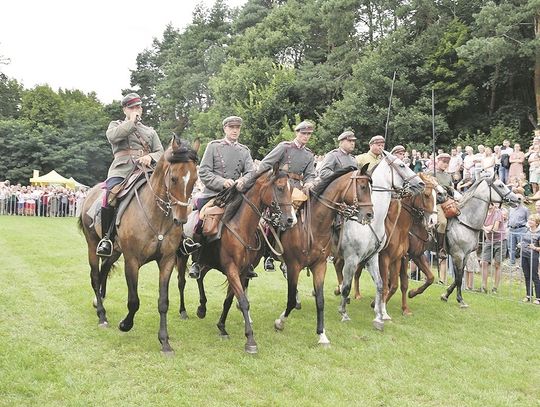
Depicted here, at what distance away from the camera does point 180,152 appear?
23.1ft

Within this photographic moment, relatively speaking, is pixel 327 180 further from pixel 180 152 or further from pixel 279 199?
pixel 180 152

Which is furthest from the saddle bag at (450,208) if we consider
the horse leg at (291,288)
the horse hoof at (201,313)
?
the horse hoof at (201,313)

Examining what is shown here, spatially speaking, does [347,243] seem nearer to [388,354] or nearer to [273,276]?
[388,354]

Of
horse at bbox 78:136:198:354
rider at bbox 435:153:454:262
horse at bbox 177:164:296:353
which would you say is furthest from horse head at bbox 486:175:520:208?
horse at bbox 78:136:198:354

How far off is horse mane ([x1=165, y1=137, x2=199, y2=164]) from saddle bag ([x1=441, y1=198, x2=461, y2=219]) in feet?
23.5

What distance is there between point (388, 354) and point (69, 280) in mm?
7652

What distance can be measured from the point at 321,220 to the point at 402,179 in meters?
2.13

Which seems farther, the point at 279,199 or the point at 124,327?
the point at 124,327

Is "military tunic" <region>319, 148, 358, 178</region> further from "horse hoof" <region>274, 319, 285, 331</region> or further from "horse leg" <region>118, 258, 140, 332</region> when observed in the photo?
"horse leg" <region>118, 258, 140, 332</region>

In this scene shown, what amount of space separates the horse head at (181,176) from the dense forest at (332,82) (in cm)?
2441

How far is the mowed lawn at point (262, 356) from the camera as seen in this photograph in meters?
6.11

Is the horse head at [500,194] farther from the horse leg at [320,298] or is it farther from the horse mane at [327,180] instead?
the horse leg at [320,298]

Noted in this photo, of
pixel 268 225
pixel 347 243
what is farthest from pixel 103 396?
pixel 347 243

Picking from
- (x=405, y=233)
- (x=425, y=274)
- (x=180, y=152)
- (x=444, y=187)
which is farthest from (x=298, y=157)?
(x=444, y=187)
